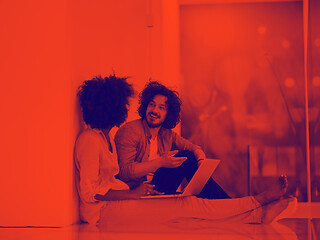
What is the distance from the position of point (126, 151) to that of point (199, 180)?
0.43 metres

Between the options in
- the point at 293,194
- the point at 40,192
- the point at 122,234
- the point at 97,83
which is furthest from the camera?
the point at 293,194

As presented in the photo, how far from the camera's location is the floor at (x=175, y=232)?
2.01 metres

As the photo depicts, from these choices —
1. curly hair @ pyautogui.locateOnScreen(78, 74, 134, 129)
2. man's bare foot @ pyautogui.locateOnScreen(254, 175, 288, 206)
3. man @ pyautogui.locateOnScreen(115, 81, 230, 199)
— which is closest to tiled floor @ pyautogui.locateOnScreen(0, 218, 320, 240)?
man's bare foot @ pyautogui.locateOnScreen(254, 175, 288, 206)

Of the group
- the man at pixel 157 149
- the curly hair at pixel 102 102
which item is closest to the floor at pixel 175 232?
the man at pixel 157 149

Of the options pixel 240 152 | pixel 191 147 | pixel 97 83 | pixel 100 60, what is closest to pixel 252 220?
pixel 191 147

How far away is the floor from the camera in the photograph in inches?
79.2

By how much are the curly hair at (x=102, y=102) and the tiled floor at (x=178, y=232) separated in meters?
0.53

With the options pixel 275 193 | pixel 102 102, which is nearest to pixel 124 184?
pixel 102 102

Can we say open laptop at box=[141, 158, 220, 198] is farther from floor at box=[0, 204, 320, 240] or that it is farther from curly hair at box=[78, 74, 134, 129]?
curly hair at box=[78, 74, 134, 129]

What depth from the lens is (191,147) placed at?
3.00m

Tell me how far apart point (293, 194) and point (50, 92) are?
3361mm

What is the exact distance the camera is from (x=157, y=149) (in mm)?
2922

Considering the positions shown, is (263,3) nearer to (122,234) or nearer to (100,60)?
(100,60)

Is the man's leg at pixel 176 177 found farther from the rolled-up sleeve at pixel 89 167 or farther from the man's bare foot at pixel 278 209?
the rolled-up sleeve at pixel 89 167
